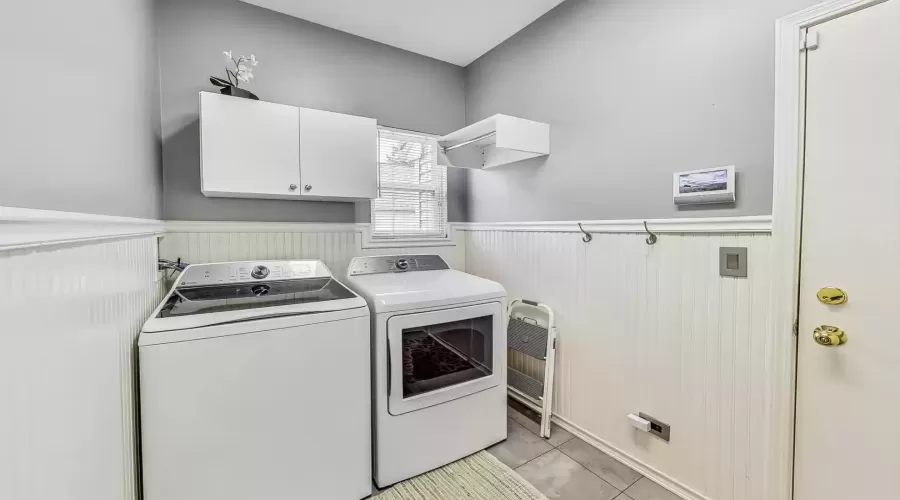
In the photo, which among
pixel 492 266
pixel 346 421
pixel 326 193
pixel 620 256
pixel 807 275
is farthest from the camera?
pixel 492 266

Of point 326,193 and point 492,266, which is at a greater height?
point 326,193

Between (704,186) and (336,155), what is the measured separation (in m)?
2.01

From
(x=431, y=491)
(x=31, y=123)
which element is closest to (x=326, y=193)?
(x=31, y=123)

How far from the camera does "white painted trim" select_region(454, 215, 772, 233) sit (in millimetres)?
1460

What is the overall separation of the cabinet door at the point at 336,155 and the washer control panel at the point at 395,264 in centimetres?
46

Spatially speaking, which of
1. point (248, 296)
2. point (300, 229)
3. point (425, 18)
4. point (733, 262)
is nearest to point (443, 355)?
point (248, 296)

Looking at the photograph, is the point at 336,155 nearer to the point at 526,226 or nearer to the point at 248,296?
the point at 248,296

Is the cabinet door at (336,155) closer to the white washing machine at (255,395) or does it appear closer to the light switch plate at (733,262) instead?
the white washing machine at (255,395)

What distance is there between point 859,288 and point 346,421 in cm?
208

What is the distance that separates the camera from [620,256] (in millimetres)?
1969

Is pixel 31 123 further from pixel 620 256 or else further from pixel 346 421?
pixel 620 256

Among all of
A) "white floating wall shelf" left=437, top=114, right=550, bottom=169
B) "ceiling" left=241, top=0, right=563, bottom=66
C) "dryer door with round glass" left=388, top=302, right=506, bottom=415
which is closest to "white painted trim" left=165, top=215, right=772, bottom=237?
"white floating wall shelf" left=437, top=114, right=550, bottom=169

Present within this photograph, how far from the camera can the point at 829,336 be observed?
131cm

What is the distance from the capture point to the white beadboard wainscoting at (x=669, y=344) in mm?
1508
